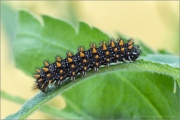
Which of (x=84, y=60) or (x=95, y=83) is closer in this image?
(x=84, y=60)

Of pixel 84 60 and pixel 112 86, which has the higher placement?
pixel 84 60

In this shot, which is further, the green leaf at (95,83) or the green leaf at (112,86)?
the green leaf at (95,83)

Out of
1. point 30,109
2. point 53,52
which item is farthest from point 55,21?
point 30,109

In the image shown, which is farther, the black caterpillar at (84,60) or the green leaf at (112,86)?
the black caterpillar at (84,60)

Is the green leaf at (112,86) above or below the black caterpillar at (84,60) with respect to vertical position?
below
